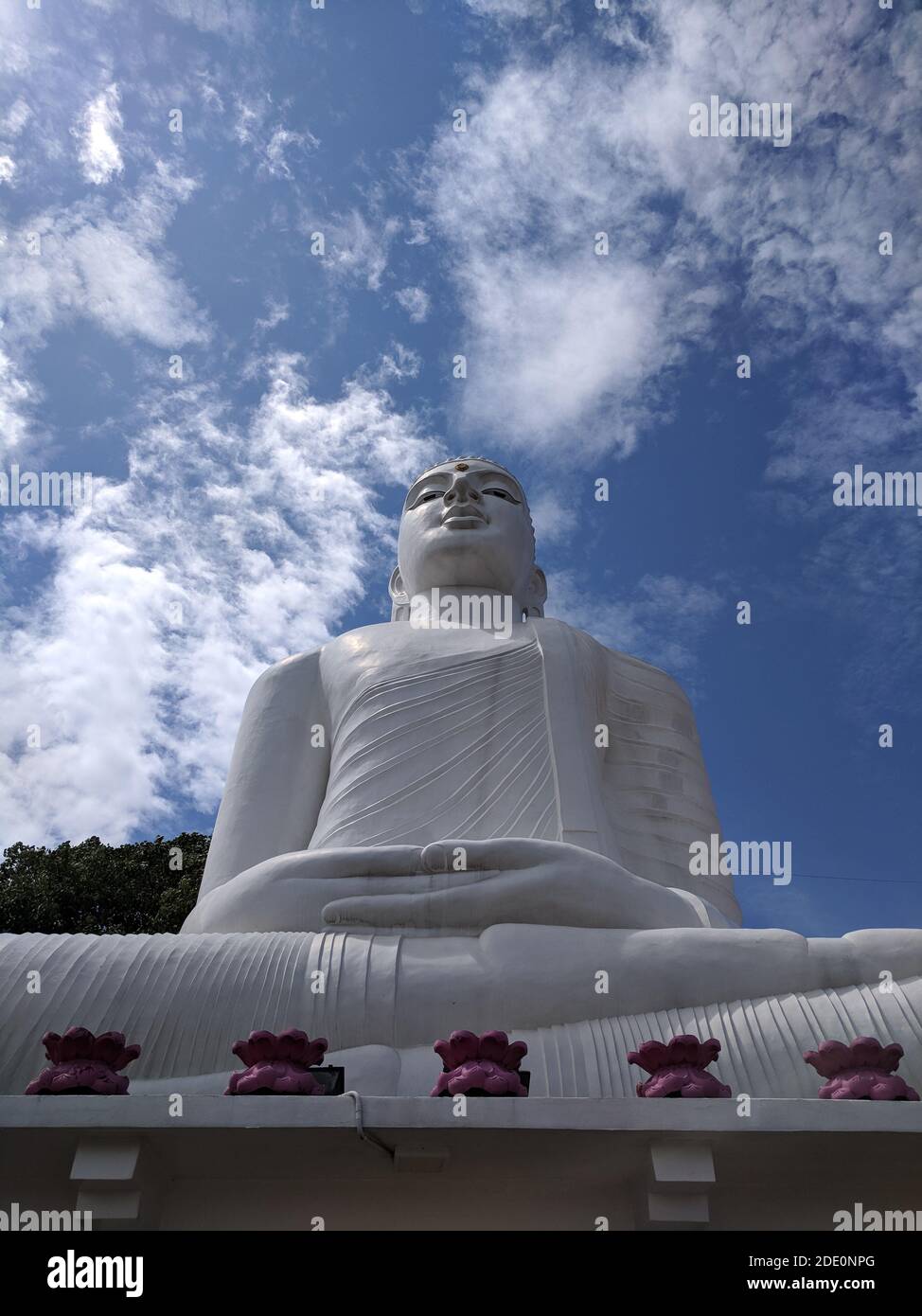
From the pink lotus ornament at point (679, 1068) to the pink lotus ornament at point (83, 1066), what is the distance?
138 cm

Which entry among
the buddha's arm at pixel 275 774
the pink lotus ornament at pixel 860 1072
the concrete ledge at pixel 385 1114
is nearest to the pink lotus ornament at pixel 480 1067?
the concrete ledge at pixel 385 1114

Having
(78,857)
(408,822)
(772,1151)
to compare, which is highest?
(78,857)

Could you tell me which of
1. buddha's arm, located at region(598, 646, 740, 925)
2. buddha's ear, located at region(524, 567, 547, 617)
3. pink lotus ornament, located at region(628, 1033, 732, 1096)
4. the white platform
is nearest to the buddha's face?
buddha's ear, located at region(524, 567, 547, 617)

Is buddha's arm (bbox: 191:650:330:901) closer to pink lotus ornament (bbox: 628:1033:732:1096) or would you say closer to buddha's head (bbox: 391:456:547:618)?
buddha's head (bbox: 391:456:547:618)

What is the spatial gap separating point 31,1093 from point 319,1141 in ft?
2.52

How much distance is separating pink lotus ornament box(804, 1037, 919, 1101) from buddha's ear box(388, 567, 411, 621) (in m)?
5.12

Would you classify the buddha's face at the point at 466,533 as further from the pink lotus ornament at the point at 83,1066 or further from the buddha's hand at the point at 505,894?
the pink lotus ornament at the point at 83,1066

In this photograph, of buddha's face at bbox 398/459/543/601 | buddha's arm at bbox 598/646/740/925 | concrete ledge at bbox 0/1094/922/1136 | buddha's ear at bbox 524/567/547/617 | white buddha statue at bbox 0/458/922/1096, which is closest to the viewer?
concrete ledge at bbox 0/1094/922/1136

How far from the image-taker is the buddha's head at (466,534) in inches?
314

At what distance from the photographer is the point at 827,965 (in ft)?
15.0

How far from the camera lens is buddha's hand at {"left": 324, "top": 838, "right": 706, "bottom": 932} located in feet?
16.9

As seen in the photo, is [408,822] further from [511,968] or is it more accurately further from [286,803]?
[511,968]
